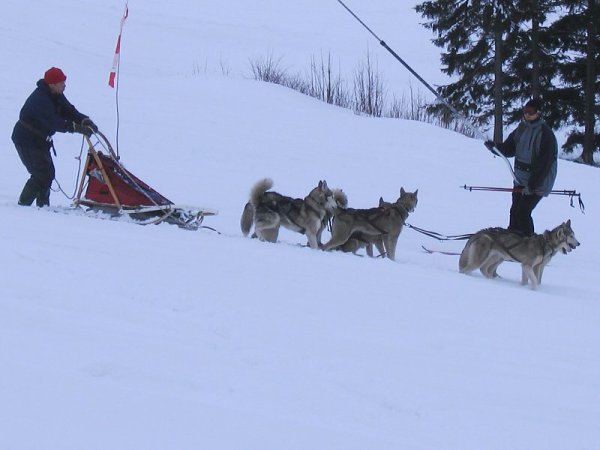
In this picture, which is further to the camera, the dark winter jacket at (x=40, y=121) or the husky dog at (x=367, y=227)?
the husky dog at (x=367, y=227)

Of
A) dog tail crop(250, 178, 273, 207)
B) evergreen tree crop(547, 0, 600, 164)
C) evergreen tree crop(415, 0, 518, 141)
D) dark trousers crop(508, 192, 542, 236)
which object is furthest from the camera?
evergreen tree crop(547, 0, 600, 164)

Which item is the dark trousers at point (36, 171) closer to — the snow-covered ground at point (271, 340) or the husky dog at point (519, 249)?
the snow-covered ground at point (271, 340)

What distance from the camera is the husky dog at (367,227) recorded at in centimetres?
844

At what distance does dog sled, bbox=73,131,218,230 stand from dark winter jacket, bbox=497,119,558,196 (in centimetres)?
351

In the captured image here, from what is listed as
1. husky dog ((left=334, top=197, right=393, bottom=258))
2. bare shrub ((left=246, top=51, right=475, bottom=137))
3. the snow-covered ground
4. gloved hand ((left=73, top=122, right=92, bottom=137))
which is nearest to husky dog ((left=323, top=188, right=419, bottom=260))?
husky dog ((left=334, top=197, right=393, bottom=258))

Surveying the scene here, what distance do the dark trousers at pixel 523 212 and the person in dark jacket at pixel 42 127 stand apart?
4.67 m

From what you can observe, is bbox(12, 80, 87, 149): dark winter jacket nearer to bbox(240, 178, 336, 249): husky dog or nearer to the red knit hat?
the red knit hat

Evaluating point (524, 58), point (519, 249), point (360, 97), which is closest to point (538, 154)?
point (519, 249)

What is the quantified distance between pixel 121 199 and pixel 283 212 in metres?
1.68

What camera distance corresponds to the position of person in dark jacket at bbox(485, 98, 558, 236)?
28.3ft

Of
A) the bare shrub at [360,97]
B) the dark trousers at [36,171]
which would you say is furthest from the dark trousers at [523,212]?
the bare shrub at [360,97]

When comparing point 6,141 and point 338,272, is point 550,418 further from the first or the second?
point 6,141

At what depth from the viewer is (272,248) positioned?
7.19 m

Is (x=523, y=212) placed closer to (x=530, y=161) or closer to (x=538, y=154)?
(x=530, y=161)
